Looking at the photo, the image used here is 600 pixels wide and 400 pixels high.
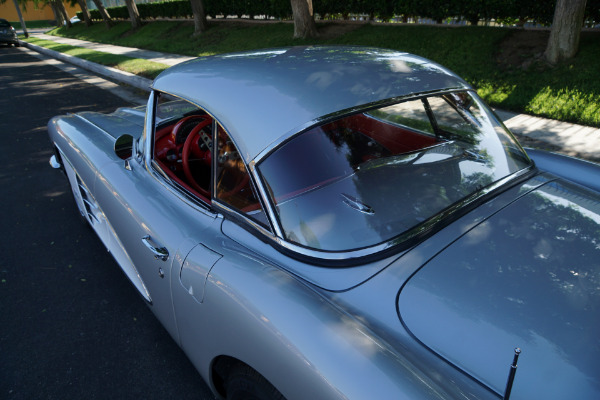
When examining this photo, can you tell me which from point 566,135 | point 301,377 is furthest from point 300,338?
point 566,135

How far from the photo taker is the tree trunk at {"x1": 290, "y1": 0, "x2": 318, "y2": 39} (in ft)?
35.9

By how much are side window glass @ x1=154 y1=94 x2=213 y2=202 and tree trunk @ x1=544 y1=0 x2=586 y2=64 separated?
251 inches

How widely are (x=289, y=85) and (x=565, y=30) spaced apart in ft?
21.7

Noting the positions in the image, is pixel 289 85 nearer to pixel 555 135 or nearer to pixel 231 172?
pixel 231 172

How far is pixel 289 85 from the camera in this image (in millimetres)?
1834

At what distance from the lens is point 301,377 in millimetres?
1211

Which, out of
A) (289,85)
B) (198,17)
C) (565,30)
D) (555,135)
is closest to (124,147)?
(289,85)

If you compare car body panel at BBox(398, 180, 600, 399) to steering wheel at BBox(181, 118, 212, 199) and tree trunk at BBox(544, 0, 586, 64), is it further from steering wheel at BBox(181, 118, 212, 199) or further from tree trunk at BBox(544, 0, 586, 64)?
tree trunk at BBox(544, 0, 586, 64)

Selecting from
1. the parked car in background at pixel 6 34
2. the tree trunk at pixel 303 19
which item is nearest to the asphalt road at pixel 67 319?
the tree trunk at pixel 303 19

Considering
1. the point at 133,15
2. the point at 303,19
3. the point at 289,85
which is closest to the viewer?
the point at 289,85

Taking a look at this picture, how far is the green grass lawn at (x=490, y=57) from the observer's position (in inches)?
226

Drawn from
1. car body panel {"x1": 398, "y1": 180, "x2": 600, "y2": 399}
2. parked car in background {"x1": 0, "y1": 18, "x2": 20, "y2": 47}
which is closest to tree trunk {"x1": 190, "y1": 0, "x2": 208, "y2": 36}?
parked car in background {"x1": 0, "y1": 18, "x2": 20, "y2": 47}

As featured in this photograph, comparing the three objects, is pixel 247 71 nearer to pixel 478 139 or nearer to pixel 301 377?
pixel 478 139

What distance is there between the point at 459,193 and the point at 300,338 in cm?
100
